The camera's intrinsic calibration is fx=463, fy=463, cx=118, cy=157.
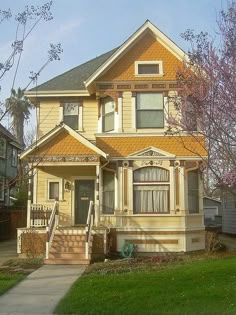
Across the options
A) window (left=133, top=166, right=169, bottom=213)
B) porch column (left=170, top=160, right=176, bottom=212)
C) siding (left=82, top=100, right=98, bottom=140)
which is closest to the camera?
porch column (left=170, top=160, right=176, bottom=212)

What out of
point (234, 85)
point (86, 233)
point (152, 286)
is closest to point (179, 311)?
point (152, 286)

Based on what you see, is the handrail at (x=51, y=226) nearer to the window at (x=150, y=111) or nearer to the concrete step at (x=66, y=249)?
the concrete step at (x=66, y=249)

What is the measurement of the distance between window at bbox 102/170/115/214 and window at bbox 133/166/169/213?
3.26 ft

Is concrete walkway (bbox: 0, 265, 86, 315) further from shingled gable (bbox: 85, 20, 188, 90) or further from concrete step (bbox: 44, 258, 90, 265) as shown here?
shingled gable (bbox: 85, 20, 188, 90)

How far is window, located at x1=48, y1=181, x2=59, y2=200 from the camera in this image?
20172mm

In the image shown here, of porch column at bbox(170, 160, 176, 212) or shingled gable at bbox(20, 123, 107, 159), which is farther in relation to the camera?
porch column at bbox(170, 160, 176, 212)

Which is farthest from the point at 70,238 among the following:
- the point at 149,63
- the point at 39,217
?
the point at 149,63

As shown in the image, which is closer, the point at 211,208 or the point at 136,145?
the point at 136,145

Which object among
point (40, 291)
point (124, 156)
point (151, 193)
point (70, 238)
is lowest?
point (40, 291)

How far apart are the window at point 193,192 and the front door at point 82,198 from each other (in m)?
4.21

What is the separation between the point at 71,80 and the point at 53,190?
5287 millimetres

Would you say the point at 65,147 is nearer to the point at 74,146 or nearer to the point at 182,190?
the point at 74,146

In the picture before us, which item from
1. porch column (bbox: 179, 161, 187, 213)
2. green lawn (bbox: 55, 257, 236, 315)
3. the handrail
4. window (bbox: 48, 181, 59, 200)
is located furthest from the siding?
green lawn (bbox: 55, 257, 236, 315)

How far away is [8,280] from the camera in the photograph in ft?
40.5
